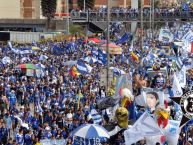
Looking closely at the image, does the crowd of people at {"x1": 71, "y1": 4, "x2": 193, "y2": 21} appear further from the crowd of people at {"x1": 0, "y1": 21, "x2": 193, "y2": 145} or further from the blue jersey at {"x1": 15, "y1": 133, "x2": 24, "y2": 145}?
the blue jersey at {"x1": 15, "y1": 133, "x2": 24, "y2": 145}

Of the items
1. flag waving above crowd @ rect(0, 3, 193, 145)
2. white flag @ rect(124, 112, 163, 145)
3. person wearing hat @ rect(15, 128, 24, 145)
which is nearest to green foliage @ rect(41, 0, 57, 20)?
flag waving above crowd @ rect(0, 3, 193, 145)

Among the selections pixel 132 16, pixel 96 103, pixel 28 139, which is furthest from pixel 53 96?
pixel 132 16

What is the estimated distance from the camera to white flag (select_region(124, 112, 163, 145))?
14.1 m

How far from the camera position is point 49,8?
78.9m

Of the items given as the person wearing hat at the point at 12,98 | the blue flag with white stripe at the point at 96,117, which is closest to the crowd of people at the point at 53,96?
the person wearing hat at the point at 12,98

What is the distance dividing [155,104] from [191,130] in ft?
5.60

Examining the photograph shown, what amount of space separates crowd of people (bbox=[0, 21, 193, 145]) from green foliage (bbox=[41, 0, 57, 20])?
34.4 metres

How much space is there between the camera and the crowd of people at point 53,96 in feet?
60.4

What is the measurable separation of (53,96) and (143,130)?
32.8ft

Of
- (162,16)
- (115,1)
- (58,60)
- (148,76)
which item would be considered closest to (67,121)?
(148,76)

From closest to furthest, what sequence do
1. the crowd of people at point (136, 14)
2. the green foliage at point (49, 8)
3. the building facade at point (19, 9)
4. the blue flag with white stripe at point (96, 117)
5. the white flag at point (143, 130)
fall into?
the white flag at point (143, 130)
the blue flag with white stripe at point (96, 117)
the crowd of people at point (136, 14)
the green foliage at point (49, 8)
the building facade at point (19, 9)

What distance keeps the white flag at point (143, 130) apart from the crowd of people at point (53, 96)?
0.85m

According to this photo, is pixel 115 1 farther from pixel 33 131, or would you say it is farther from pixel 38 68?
pixel 33 131

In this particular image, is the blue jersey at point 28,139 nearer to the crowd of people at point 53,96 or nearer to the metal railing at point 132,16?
the crowd of people at point 53,96
